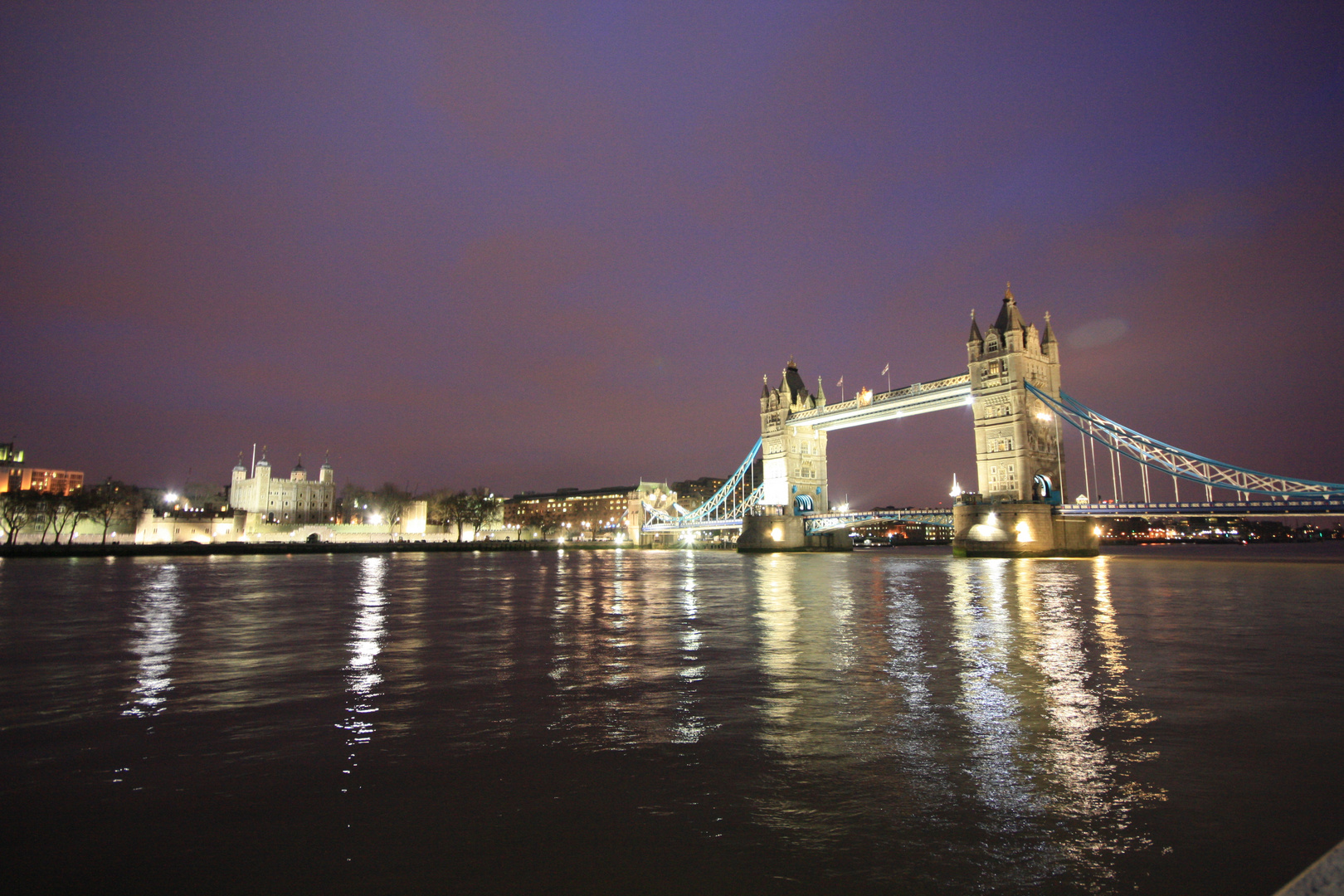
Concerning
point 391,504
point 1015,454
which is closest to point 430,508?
point 391,504

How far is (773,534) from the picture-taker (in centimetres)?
8200

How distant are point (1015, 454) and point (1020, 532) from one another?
649 centimetres

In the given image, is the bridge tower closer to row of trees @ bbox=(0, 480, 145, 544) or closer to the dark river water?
the dark river water

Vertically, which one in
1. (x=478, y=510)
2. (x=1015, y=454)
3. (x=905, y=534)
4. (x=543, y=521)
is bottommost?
(x=905, y=534)

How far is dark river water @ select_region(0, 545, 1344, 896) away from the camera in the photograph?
3.98m

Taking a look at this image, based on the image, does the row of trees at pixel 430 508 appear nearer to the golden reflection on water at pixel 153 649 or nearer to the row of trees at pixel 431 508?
the row of trees at pixel 431 508

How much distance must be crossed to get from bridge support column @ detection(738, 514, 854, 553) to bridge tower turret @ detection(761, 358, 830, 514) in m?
2.44

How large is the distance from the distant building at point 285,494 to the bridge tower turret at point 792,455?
71261 millimetres

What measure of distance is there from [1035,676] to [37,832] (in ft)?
32.5

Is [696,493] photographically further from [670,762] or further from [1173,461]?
[670,762]

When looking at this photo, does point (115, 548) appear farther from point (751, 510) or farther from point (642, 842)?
point (642, 842)

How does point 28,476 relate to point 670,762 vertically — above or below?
above

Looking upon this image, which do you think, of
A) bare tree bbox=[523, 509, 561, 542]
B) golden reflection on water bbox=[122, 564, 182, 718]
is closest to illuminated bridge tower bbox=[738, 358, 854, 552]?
bare tree bbox=[523, 509, 561, 542]

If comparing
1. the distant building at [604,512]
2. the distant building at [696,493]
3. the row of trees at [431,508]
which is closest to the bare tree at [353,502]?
the row of trees at [431,508]
